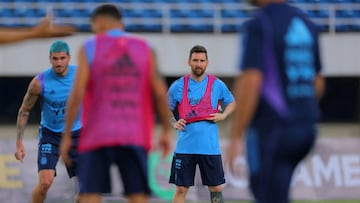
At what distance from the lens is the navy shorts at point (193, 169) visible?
41.3 ft

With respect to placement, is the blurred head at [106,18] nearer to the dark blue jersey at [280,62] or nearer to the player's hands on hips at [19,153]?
the dark blue jersey at [280,62]

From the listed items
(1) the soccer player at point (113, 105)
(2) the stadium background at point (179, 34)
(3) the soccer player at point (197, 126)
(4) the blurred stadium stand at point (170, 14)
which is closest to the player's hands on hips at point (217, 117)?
(3) the soccer player at point (197, 126)

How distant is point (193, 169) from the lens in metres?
12.6

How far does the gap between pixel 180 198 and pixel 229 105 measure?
1342 mm

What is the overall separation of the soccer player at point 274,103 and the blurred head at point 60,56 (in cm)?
525

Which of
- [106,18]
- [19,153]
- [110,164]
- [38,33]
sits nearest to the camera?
[38,33]

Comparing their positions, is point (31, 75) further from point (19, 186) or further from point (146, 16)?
point (19, 186)

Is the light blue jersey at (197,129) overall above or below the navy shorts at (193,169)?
above

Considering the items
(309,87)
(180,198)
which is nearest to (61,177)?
(180,198)

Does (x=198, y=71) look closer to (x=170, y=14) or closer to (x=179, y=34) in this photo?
(x=179, y=34)

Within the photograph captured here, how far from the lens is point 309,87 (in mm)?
6684

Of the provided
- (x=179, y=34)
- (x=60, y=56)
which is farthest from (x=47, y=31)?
(x=179, y=34)

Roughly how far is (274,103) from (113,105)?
135 centimetres

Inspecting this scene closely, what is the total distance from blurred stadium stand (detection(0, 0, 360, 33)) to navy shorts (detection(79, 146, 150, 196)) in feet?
44.5
